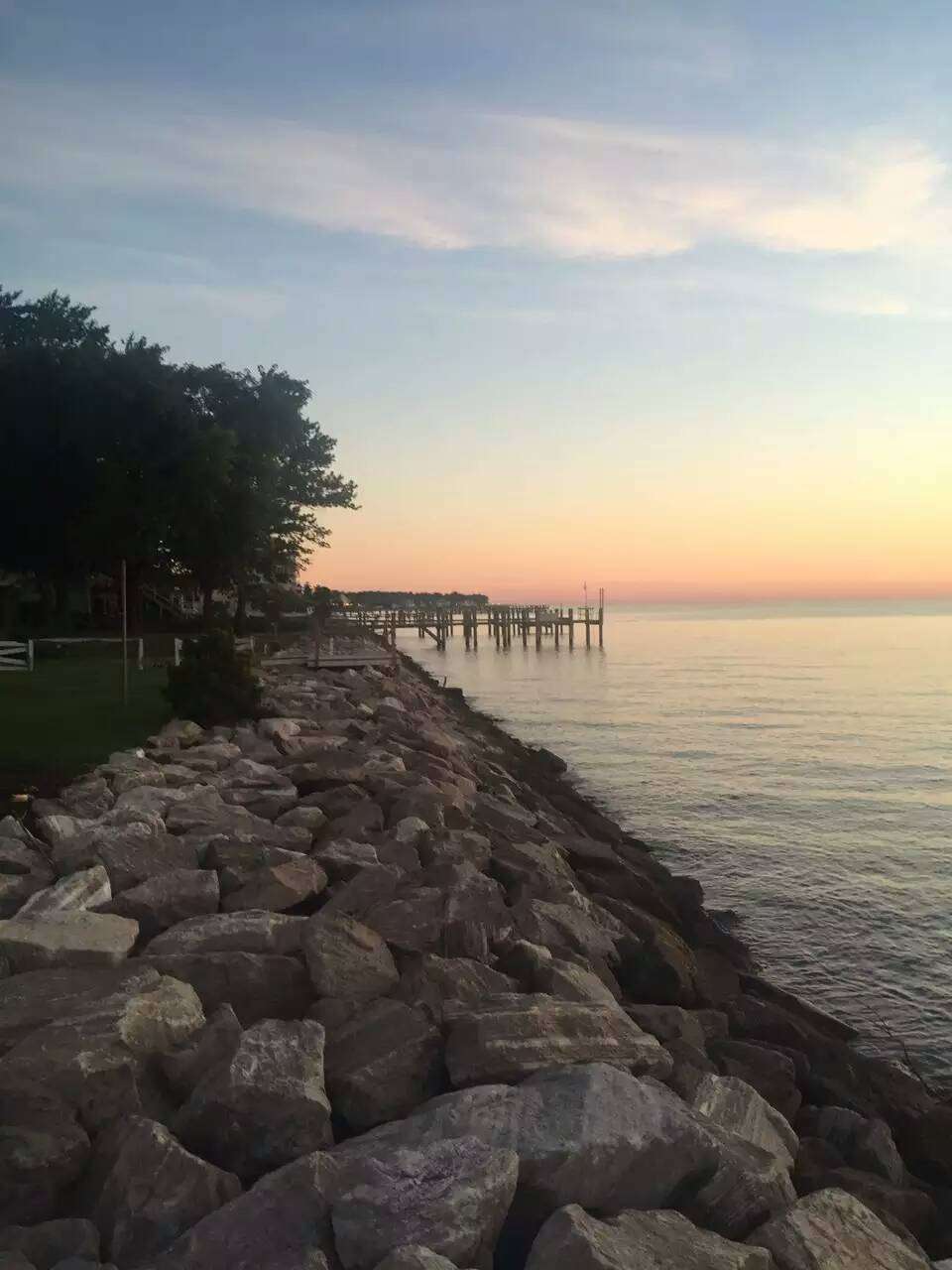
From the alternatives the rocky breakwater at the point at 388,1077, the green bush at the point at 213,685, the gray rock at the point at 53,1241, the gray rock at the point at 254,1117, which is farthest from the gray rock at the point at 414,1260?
the green bush at the point at 213,685

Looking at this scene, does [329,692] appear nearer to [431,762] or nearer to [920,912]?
[431,762]

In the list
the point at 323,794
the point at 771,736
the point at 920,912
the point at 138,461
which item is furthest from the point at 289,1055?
the point at 138,461

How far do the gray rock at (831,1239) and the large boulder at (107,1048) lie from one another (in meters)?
2.29

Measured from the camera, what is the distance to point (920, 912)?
1063cm

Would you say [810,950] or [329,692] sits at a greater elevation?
[329,692]

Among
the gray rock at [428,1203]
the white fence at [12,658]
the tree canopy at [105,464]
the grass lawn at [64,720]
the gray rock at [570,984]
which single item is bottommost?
the gray rock at [570,984]

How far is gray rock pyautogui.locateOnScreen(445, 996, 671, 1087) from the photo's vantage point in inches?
158

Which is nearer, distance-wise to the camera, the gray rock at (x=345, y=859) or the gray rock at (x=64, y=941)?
the gray rock at (x=64, y=941)

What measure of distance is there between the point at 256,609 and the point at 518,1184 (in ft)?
160

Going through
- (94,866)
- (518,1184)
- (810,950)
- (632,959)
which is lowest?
(810,950)

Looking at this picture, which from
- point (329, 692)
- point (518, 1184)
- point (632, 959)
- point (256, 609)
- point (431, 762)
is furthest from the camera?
point (256, 609)

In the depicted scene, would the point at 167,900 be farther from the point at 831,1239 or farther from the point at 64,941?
the point at 831,1239

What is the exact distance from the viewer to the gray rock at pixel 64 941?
4539 millimetres

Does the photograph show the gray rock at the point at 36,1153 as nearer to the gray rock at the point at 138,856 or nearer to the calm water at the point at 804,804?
the gray rock at the point at 138,856
